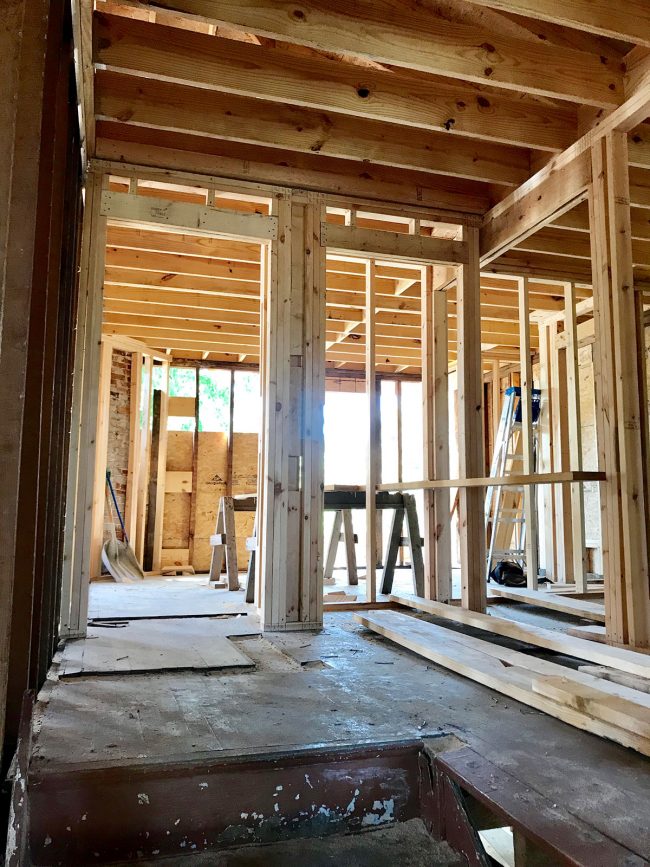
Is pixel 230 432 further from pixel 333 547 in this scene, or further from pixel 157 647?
pixel 157 647

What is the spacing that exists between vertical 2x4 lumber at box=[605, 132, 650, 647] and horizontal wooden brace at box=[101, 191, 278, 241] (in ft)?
6.73

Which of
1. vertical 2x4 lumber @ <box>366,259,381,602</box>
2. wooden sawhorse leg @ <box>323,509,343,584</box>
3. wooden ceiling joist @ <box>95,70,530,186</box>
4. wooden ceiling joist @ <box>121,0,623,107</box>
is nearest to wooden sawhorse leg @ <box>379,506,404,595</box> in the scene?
vertical 2x4 lumber @ <box>366,259,381,602</box>

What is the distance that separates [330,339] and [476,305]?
394cm

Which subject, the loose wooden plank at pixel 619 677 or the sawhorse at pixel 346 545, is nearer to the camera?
the loose wooden plank at pixel 619 677

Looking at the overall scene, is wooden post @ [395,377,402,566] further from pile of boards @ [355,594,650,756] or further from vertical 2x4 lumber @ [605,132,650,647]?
vertical 2x4 lumber @ [605,132,650,647]

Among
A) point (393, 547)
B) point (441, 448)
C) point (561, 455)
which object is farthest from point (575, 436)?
point (393, 547)

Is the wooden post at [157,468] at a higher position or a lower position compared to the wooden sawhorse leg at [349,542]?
higher

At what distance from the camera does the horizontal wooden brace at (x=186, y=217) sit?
12.8 ft

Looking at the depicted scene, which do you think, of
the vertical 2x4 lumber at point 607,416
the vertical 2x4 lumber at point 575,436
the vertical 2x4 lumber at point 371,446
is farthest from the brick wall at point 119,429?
the vertical 2x4 lumber at point 607,416

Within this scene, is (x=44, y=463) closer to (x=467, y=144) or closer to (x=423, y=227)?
(x=467, y=144)

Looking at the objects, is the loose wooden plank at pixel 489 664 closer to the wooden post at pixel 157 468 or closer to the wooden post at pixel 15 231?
the wooden post at pixel 15 231

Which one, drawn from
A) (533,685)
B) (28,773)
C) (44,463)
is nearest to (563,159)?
(533,685)

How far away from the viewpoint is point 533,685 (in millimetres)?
2480

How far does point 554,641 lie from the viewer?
10.6 ft
